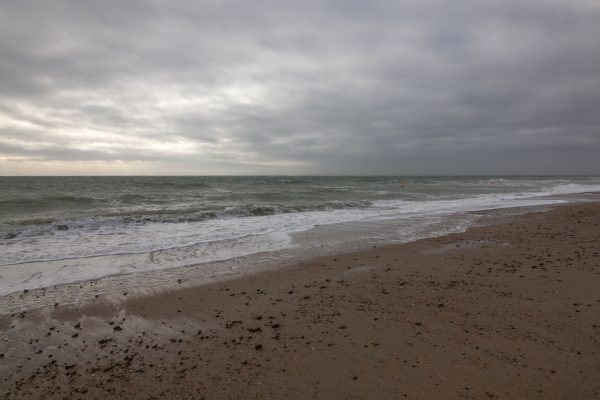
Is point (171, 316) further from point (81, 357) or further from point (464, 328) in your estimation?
point (464, 328)

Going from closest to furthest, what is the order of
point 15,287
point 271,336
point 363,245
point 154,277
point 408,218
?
point 271,336
point 15,287
point 154,277
point 363,245
point 408,218

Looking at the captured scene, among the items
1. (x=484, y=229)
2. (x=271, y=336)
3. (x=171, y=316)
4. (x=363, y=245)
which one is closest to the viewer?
(x=271, y=336)

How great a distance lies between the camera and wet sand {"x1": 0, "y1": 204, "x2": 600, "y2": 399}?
3102 millimetres

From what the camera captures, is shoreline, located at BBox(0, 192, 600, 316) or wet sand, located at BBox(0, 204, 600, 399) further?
shoreline, located at BBox(0, 192, 600, 316)

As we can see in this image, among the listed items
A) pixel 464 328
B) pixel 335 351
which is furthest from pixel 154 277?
pixel 464 328

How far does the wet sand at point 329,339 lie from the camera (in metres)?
3.10

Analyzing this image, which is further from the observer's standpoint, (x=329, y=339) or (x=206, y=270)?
(x=206, y=270)

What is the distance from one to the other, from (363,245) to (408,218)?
6400mm

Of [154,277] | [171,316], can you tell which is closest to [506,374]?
[171,316]

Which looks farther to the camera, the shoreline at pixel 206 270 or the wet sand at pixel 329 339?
the shoreline at pixel 206 270

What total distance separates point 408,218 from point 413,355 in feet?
38.8

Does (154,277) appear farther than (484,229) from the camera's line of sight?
No

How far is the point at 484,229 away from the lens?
1146 centimetres

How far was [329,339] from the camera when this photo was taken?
3928 millimetres
